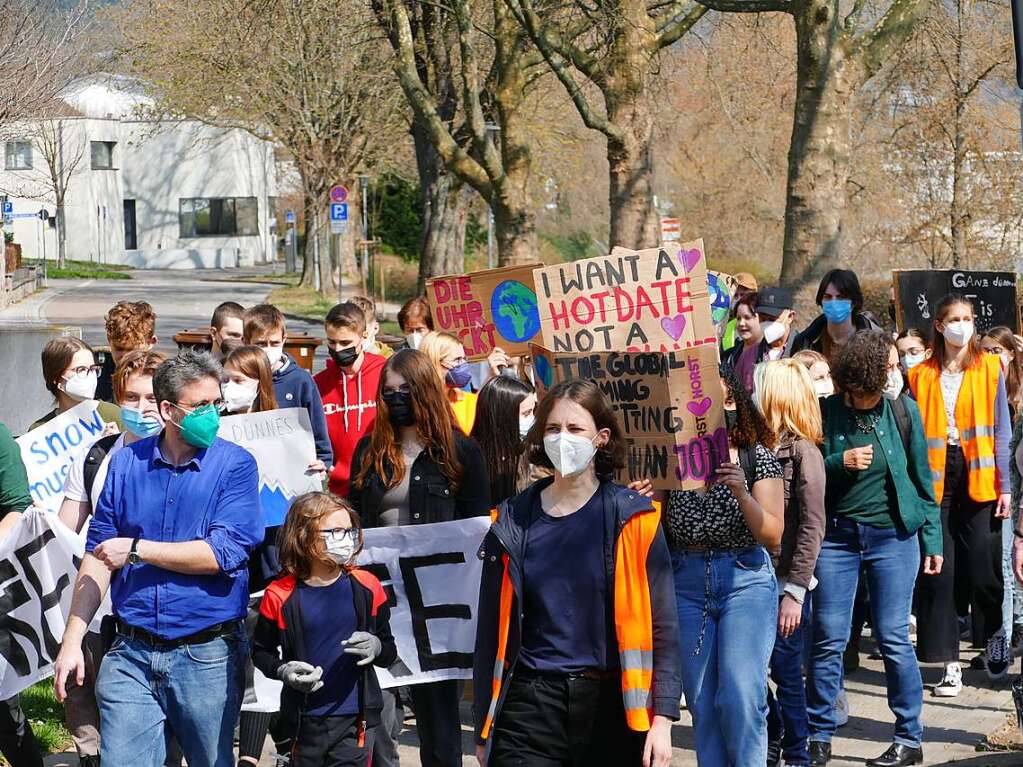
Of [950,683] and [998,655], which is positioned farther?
[950,683]

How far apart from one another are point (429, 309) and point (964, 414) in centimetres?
→ 365

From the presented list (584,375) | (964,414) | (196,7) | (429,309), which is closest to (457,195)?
(196,7)

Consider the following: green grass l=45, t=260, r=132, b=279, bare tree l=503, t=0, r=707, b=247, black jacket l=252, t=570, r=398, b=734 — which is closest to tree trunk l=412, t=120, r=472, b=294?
bare tree l=503, t=0, r=707, b=247

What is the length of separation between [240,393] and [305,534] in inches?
73.9

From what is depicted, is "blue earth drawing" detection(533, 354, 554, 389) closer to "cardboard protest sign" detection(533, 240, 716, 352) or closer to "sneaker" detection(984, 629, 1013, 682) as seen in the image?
"cardboard protest sign" detection(533, 240, 716, 352)

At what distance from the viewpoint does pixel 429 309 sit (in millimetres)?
10195

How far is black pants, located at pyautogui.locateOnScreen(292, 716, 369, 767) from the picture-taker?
5039mm

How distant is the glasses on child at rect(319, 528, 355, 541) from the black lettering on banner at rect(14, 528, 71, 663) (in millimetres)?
1581

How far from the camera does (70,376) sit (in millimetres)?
6793

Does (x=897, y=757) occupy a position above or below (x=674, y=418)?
below

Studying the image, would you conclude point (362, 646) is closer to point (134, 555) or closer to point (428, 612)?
point (134, 555)

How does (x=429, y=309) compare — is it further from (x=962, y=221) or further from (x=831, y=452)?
(x=962, y=221)

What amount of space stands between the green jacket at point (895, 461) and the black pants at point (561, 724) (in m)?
2.56

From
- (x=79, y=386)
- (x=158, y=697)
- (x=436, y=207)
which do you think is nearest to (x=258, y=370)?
(x=79, y=386)
